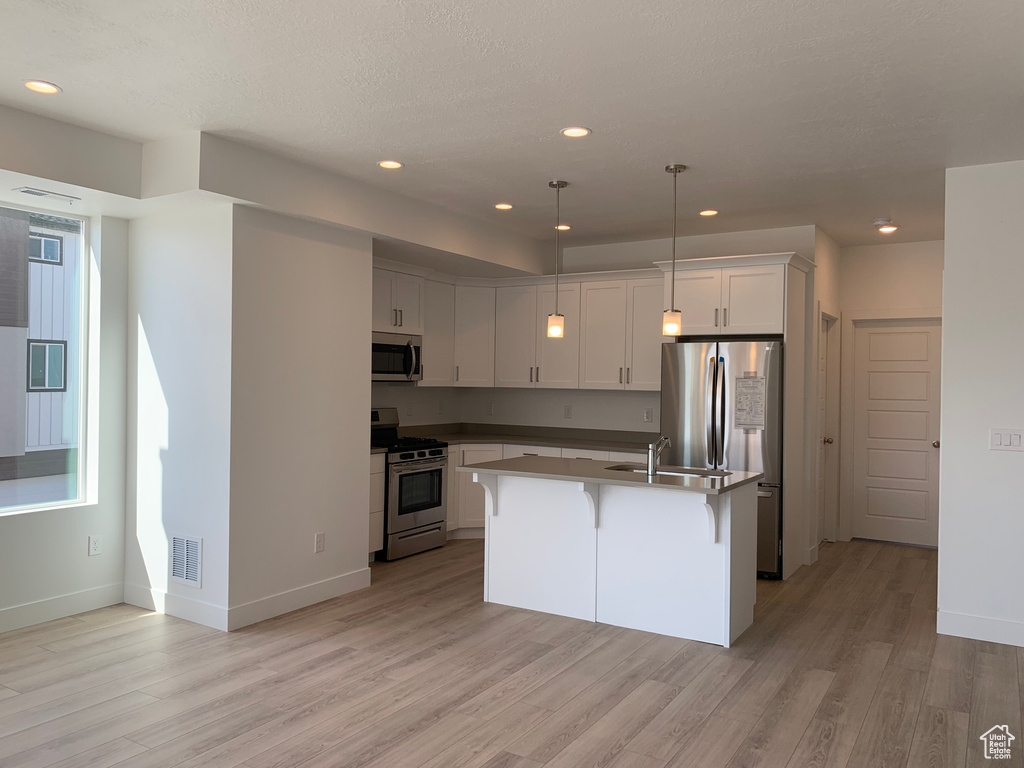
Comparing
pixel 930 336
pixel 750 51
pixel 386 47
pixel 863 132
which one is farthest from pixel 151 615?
pixel 930 336

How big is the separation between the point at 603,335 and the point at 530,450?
3.91 ft

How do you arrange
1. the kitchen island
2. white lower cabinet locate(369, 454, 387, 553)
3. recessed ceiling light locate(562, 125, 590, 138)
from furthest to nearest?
white lower cabinet locate(369, 454, 387, 553) → the kitchen island → recessed ceiling light locate(562, 125, 590, 138)

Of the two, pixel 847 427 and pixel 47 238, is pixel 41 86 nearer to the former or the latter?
pixel 47 238

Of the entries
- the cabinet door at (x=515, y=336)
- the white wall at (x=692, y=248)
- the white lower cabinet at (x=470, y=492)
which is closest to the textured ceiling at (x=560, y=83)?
the white wall at (x=692, y=248)

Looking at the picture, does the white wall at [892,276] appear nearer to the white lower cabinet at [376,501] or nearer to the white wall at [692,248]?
the white wall at [692,248]

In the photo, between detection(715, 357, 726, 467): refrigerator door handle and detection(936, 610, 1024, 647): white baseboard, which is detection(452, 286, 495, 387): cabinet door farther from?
detection(936, 610, 1024, 647): white baseboard

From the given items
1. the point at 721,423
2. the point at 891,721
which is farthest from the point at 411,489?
the point at 891,721

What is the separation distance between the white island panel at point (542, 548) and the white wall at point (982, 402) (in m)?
2.05

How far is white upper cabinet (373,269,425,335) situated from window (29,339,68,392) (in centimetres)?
215

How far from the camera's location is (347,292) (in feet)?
16.3

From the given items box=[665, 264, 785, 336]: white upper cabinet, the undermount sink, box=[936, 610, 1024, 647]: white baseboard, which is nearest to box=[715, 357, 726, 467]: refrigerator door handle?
box=[665, 264, 785, 336]: white upper cabinet

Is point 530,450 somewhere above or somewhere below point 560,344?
below

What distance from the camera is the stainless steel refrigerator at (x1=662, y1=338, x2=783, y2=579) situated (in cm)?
545

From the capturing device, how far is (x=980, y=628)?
4250mm
